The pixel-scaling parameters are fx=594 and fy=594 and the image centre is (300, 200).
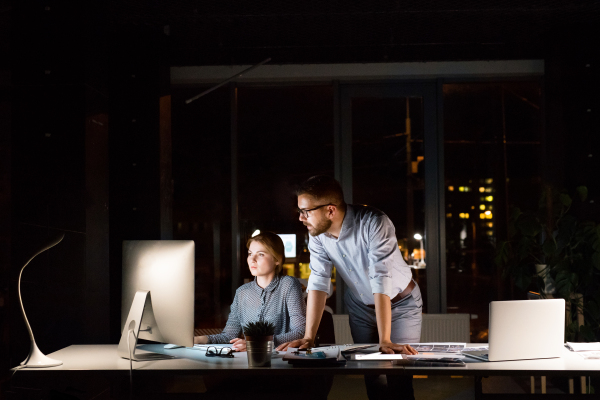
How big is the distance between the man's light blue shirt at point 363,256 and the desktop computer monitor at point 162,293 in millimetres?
716

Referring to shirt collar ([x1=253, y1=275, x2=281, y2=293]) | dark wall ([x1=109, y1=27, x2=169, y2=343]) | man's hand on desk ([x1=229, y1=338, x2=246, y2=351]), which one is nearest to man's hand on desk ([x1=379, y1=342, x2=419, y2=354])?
man's hand on desk ([x1=229, y1=338, x2=246, y2=351])

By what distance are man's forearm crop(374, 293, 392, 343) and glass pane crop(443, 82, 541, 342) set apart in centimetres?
282

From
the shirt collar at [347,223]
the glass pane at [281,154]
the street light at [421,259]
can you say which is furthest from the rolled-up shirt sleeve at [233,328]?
the street light at [421,259]

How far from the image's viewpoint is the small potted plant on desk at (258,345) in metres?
2.13

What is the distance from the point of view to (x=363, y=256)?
271 cm

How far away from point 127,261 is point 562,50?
150 inches

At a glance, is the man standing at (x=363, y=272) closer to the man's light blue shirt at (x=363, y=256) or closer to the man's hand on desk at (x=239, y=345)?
the man's light blue shirt at (x=363, y=256)

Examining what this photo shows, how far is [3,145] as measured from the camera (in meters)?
3.55

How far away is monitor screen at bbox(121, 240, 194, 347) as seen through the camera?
2234 mm

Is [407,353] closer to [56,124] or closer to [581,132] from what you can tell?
[56,124]

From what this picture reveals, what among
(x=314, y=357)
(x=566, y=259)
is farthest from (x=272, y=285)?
(x=566, y=259)

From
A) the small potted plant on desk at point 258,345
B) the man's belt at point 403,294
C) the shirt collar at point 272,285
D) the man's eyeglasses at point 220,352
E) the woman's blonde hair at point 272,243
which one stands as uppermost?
the woman's blonde hair at point 272,243

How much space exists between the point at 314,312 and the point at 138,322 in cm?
81

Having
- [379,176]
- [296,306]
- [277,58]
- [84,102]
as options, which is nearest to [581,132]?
[379,176]
